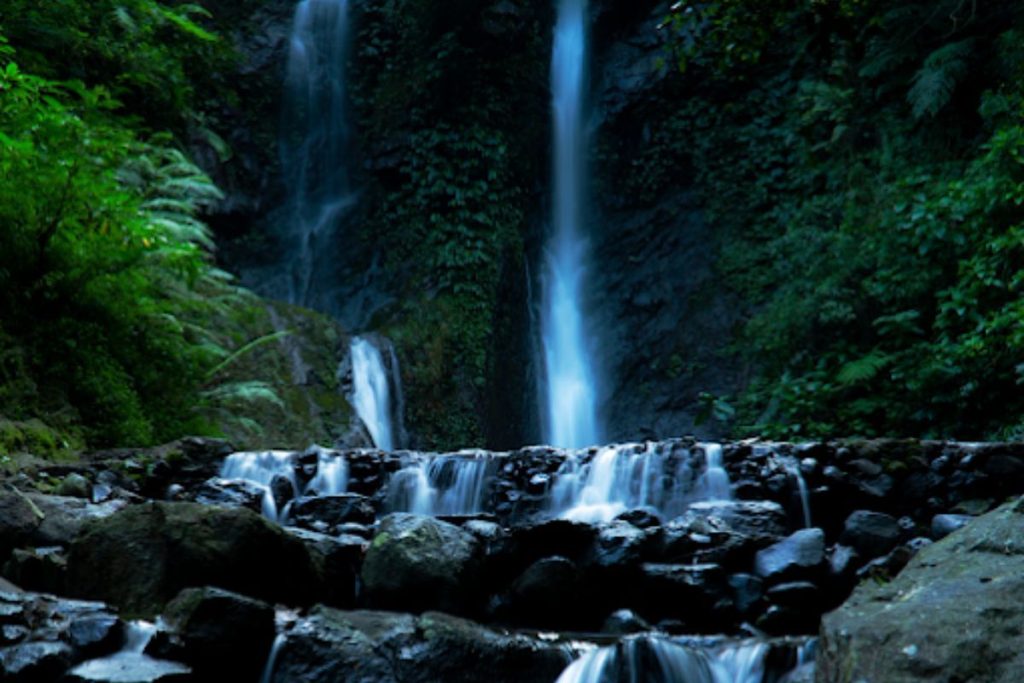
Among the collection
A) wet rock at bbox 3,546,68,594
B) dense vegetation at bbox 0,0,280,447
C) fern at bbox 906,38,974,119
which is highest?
fern at bbox 906,38,974,119

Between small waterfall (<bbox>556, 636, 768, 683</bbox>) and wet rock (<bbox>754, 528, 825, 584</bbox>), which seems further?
wet rock (<bbox>754, 528, 825, 584</bbox>)

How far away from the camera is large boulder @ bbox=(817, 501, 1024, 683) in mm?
2174

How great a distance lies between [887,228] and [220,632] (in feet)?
30.2

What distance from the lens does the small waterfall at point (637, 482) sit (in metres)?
6.71

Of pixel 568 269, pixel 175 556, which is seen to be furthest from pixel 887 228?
pixel 175 556

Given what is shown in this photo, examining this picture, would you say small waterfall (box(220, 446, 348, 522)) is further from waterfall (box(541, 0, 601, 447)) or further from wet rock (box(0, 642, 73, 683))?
waterfall (box(541, 0, 601, 447))

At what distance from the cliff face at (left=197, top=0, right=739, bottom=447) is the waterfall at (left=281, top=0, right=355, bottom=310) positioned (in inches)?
9.7

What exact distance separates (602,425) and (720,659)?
1069 centimetres

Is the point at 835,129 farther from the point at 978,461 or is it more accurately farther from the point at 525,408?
the point at 978,461

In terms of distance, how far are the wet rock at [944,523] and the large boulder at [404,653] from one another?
9.47ft

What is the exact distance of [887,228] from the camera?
33.6ft

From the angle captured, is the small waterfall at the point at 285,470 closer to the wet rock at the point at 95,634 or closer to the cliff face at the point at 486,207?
the wet rock at the point at 95,634

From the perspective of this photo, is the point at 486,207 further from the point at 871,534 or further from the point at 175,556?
the point at 175,556

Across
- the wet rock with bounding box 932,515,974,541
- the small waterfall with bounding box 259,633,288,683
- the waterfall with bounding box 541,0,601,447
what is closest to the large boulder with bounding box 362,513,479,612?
the small waterfall with bounding box 259,633,288,683
